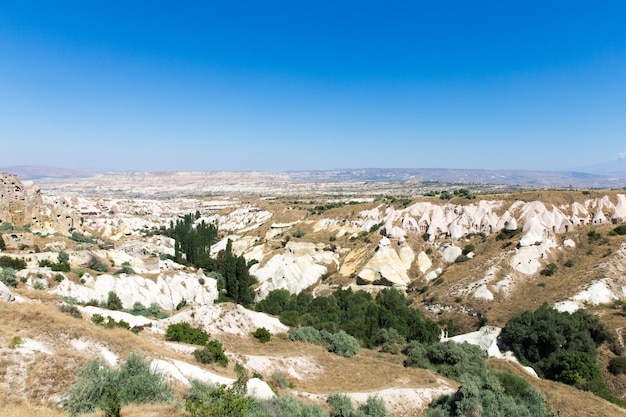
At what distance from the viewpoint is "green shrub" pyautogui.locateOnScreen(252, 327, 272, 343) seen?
2495cm

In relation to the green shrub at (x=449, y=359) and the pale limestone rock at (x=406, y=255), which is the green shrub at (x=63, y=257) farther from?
the pale limestone rock at (x=406, y=255)

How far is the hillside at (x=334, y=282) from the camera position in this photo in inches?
602

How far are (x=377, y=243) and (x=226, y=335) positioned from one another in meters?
37.1

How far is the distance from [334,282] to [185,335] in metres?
32.8

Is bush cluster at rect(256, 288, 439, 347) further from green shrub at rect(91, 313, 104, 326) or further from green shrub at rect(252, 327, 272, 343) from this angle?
green shrub at rect(91, 313, 104, 326)

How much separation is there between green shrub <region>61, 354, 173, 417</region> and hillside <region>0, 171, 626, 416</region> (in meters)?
0.54

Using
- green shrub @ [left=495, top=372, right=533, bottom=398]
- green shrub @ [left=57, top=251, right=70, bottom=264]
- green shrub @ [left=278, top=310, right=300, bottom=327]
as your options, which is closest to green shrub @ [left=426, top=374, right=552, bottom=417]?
green shrub @ [left=495, top=372, right=533, bottom=398]

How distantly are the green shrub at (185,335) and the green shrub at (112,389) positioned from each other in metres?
9.02

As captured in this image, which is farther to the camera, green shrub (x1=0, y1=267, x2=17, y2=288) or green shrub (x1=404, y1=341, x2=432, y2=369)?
green shrub (x1=0, y1=267, x2=17, y2=288)

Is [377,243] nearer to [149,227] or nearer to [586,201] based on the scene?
[586,201]

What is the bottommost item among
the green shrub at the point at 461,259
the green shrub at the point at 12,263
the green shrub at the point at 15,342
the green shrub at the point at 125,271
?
the green shrub at the point at 461,259

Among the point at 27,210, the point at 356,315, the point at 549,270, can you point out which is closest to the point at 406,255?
the point at 549,270

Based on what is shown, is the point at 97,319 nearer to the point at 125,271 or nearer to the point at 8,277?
the point at 8,277

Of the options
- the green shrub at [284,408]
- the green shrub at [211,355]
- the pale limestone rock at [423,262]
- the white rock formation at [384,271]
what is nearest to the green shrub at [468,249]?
the pale limestone rock at [423,262]
